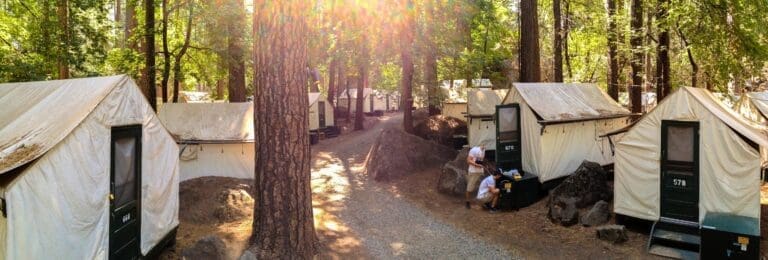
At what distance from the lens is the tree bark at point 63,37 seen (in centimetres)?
1404

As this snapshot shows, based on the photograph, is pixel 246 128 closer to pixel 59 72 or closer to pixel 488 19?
pixel 59 72

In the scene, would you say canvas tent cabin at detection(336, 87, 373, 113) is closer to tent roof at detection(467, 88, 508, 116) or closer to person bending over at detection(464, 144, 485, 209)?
tent roof at detection(467, 88, 508, 116)

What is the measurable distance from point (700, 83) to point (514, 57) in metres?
13.0

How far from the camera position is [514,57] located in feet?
86.5

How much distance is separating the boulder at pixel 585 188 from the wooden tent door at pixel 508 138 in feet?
4.94

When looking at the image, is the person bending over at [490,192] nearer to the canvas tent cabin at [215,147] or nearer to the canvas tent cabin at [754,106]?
the canvas tent cabin at [215,147]

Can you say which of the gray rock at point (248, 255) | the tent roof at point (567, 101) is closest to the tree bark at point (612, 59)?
the tent roof at point (567, 101)

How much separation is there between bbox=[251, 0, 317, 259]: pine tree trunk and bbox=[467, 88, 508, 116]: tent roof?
34.4ft

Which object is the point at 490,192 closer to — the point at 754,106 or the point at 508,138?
the point at 508,138

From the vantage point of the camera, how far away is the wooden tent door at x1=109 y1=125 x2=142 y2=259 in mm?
5648

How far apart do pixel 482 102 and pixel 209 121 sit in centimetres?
876

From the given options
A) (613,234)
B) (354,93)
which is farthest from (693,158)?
(354,93)

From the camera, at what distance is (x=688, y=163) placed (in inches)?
314

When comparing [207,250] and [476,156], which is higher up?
[476,156]
